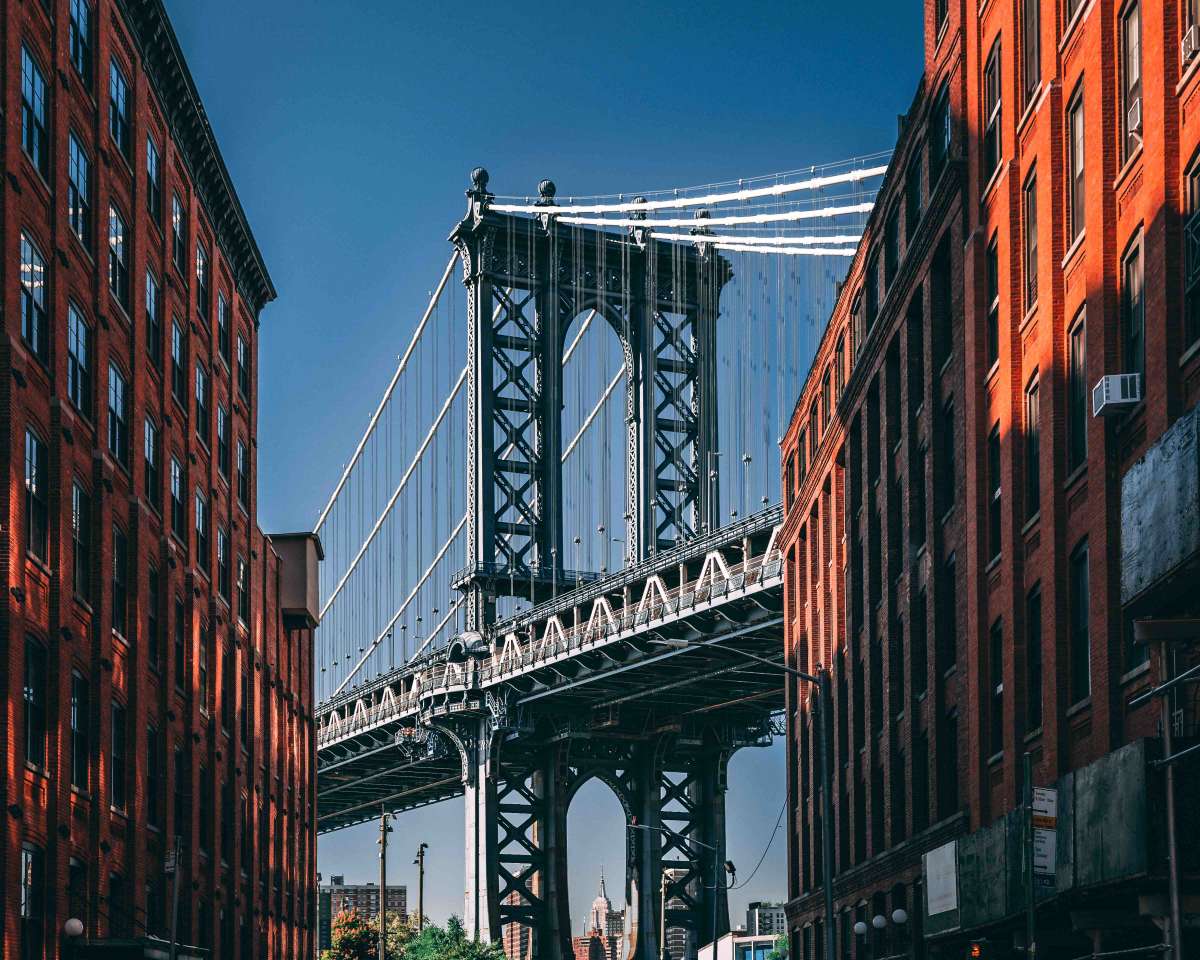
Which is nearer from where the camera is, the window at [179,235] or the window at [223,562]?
the window at [179,235]

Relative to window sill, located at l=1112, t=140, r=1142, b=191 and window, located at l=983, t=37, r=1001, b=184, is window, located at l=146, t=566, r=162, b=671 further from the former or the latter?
window sill, located at l=1112, t=140, r=1142, b=191

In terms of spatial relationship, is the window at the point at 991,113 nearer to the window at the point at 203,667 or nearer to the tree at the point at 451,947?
the window at the point at 203,667

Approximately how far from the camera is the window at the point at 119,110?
44875 mm

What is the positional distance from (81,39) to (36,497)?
10615mm

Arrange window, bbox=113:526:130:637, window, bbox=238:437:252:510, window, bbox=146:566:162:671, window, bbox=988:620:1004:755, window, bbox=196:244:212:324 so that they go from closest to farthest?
window, bbox=988:620:1004:755 < window, bbox=113:526:130:637 < window, bbox=146:566:162:671 < window, bbox=196:244:212:324 < window, bbox=238:437:252:510

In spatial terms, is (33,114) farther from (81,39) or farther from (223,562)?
(223,562)

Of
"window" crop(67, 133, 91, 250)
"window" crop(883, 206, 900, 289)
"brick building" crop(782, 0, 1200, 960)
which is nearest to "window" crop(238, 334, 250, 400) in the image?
"brick building" crop(782, 0, 1200, 960)

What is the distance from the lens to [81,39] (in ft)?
138

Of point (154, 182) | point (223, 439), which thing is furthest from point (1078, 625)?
point (223, 439)

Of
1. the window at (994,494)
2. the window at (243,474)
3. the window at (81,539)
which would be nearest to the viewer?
the window at (994,494)

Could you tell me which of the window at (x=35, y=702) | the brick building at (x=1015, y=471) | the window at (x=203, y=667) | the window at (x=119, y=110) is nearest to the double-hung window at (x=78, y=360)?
the window at (x=119, y=110)

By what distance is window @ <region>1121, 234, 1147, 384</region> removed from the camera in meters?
28.7

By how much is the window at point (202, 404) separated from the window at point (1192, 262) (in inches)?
1348

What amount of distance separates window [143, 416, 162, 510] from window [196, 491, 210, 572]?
5.93 metres
